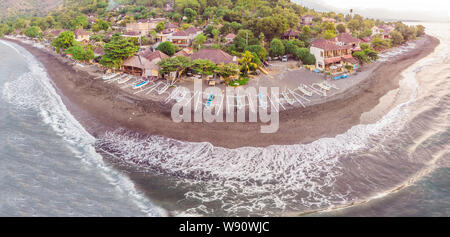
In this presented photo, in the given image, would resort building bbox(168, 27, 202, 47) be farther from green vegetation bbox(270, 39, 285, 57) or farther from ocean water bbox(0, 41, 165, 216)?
ocean water bbox(0, 41, 165, 216)

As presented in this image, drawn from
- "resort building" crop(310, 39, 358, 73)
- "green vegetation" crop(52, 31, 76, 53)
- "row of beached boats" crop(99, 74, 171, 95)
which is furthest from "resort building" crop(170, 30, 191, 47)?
"resort building" crop(310, 39, 358, 73)

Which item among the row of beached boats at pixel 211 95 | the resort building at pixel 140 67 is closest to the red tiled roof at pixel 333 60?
the row of beached boats at pixel 211 95

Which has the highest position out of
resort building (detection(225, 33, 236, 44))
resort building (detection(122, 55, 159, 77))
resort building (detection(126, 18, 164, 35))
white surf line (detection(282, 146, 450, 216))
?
resort building (detection(126, 18, 164, 35))

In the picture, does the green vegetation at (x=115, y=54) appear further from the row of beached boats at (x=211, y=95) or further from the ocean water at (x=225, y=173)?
the ocean water at (x=225, y=173)

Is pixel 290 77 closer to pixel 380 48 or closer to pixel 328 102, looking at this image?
pixel 328 102

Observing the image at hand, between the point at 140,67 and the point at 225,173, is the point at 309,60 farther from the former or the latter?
the point at 225,173

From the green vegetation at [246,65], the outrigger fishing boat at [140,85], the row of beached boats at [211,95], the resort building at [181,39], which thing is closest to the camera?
the row of beached boats at [211,95]

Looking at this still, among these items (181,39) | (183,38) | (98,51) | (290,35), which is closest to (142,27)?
(181,39)
